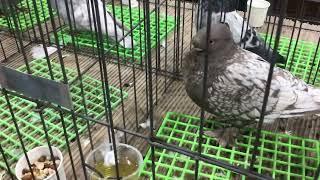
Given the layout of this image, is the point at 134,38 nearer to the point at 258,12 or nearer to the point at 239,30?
the point at 239,30

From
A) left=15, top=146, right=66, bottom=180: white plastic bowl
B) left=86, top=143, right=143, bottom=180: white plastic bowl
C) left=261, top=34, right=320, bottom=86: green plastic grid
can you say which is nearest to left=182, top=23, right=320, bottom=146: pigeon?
left=86, top=143, right=143, bottom=180: white plastic bowl

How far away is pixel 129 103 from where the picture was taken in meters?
1.95

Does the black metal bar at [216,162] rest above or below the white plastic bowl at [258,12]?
above

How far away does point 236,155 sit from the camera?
164 centimetres

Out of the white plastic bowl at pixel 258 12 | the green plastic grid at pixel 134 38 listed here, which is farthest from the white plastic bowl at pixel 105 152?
the white plastic bowl at pixel 258 12

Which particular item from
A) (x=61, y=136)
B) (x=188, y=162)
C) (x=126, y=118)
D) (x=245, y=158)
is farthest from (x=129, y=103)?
(x=245, y=158)

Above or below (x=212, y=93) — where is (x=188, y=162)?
below

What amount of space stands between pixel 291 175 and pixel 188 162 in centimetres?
44

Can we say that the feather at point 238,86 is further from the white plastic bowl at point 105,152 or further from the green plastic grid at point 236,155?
the white plastic bowl at point 105,152

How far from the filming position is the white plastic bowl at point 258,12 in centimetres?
Result: 239

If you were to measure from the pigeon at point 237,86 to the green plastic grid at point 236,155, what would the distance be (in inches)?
3.1

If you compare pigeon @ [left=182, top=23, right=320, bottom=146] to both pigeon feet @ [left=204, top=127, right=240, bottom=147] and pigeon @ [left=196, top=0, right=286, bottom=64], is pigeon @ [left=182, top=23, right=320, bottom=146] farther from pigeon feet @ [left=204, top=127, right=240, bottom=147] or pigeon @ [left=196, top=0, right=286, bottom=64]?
pigeon @ [left=196, top=0, right=286, bottom=64]

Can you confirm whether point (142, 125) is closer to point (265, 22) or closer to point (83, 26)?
point (83, 26)

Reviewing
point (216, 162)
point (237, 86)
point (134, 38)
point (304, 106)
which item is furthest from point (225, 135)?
point (134, 38)
